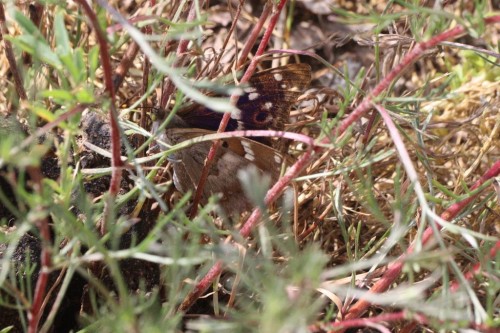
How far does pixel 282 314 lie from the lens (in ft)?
2.93

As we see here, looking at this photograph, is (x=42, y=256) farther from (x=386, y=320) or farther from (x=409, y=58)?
(x=409, y=58)

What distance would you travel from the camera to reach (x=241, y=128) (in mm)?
2096

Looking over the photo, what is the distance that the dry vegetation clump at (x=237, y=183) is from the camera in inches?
40.6

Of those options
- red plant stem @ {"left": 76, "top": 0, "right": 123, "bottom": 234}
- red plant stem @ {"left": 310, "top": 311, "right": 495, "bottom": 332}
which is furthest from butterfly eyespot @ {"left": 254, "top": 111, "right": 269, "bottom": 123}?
red plant stem @ {"left": 310, "top": 311, "right": 495, "bottom": 332}

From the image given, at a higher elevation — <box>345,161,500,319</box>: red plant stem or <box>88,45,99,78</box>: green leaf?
<box>88,45,99,78</box>: green leaf

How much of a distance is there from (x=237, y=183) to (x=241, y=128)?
0.56 ft

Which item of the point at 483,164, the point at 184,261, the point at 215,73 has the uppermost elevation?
the point at 184,261

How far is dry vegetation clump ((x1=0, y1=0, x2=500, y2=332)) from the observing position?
3.39ft

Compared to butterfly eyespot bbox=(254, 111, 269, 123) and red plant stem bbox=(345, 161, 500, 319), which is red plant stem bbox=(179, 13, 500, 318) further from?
butterfly eyespot bbox=(254, 111, 269, 123)

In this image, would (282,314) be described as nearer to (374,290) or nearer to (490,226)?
(374,290)

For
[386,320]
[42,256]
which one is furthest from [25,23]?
[386,320]

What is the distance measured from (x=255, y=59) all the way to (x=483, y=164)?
116 centimetres

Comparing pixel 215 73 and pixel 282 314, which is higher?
pixel 282 314

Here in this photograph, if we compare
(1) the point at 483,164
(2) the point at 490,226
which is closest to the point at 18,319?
(2) the point at 490,226
